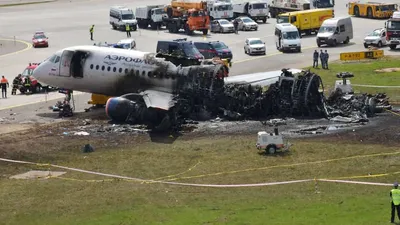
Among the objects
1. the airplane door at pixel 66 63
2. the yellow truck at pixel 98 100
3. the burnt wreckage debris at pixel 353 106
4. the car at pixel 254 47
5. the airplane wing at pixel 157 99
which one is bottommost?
the burnt wreckage debris at pixel 353 106

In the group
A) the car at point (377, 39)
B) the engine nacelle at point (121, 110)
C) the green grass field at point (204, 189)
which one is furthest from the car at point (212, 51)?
the green grass field at point (204, 189)

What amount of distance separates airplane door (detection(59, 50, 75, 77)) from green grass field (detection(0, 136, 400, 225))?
1132 cm

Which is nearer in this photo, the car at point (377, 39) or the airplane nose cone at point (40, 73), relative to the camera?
the airplane nose cone at point (40, 73)

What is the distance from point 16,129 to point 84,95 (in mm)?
11944

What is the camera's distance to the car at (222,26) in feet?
318

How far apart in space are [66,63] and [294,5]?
178ft

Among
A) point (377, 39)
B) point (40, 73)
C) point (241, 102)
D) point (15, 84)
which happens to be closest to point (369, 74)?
point (377, 39)

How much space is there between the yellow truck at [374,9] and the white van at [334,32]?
17174mm

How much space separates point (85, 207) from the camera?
35.3 m

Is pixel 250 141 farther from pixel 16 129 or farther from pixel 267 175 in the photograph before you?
pixel 16 129

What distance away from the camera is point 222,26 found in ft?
319

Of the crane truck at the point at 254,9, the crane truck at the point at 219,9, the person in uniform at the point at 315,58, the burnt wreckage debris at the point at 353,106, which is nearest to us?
the burnt wreckage debris at the point at 353,106

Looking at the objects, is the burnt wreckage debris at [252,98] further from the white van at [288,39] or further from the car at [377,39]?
A: the car at [377,39]

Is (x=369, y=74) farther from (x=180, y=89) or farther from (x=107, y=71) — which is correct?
(x=107, y=71)
